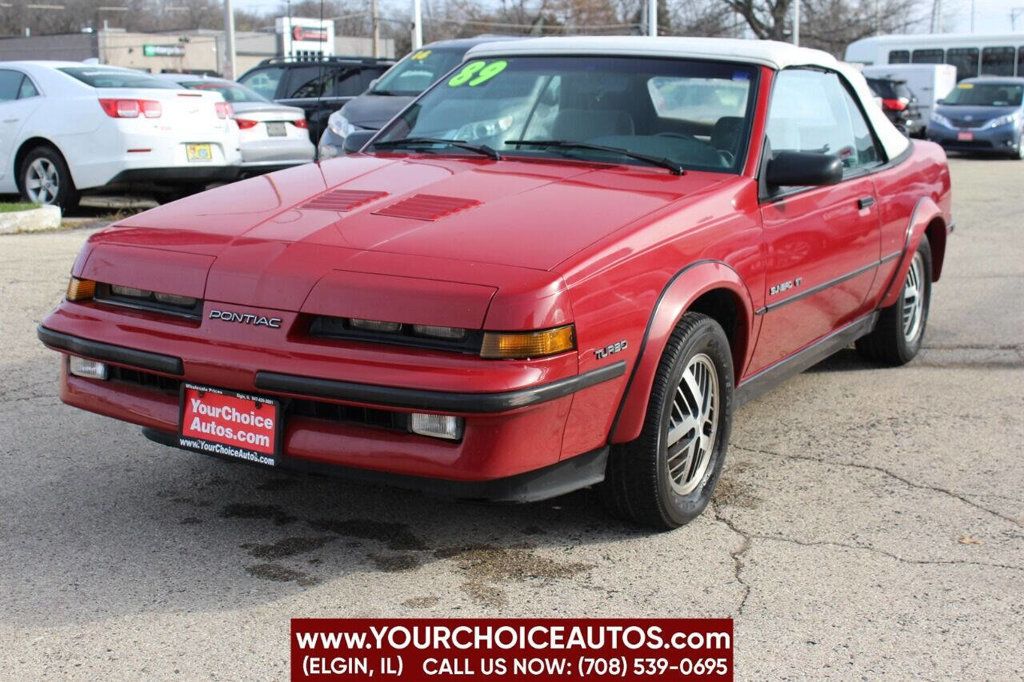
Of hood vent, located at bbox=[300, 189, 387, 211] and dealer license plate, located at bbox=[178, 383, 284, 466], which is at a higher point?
hood vent, located at bbox=[300, 189, 387, 211]

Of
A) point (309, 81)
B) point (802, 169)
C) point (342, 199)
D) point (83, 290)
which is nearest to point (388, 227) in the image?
point (342, 199)

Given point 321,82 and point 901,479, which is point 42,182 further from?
point 901,479

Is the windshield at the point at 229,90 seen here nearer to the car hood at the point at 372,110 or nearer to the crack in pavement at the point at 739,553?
the car hood at the point at 372,110

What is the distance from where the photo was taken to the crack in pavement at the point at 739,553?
350cm

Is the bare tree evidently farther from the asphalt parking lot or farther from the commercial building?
the asphalt parking lot

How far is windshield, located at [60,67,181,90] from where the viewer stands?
11.3 metres

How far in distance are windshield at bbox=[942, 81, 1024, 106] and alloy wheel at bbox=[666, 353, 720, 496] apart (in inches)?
900

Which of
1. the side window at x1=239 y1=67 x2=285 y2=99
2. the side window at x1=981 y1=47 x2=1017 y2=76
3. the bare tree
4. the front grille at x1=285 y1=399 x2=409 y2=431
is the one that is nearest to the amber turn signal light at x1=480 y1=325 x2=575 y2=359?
the front grille at x1=285 y1=399 x2=409 y2=431

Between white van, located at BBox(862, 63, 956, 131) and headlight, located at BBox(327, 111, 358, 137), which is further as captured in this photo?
white van, located at BBox(862, 63, 956, 131)

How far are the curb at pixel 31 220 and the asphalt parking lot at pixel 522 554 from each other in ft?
17.2

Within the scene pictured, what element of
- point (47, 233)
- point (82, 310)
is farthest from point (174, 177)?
point (82, 310)

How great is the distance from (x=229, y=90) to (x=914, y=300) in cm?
951

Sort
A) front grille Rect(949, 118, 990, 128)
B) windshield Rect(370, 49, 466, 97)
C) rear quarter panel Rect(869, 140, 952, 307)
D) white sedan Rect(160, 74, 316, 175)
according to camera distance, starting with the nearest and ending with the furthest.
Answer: rear quarter panel Rect(869, 140, 952, 307) < windshield Rect(370, 49, 466, 97) < white sedan Rect(160, 74, 316, 175) < front grille Rect(949, 118, 990, 128)

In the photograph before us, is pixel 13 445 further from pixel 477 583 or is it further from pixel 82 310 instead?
pixel 477 583
